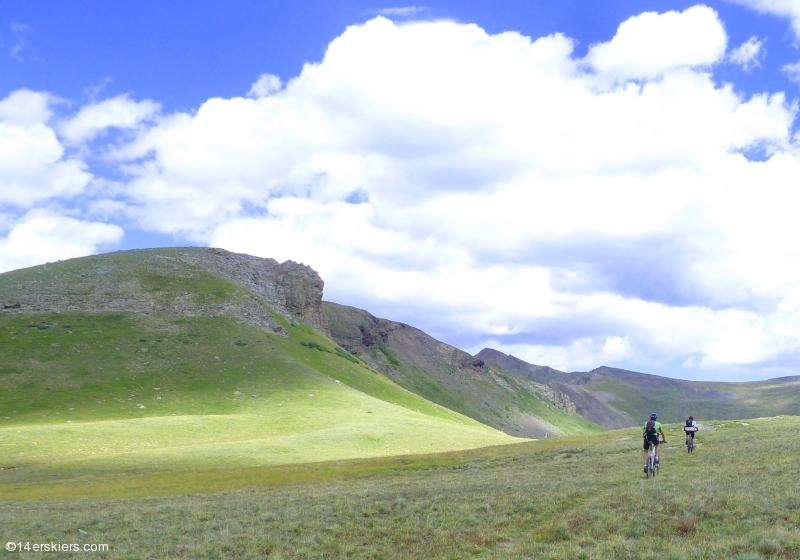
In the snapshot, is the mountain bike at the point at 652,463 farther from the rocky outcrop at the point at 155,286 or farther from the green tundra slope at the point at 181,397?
the rocky outcrop at the point at 155,286

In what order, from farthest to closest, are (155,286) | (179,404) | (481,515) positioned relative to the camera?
(155,286)
(179,404)
(481,515)

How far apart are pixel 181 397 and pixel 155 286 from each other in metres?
49.9

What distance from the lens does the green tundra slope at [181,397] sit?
60.1 m

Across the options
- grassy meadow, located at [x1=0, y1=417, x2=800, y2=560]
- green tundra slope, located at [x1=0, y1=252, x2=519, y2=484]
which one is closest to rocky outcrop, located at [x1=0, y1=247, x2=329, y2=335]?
green tundra slope, located at [x1=0, y1=252, x2=519, y2=484]

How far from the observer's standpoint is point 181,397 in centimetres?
9356

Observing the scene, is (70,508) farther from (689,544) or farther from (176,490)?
(689,544)

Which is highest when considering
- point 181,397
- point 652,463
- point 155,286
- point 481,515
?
point 155,286

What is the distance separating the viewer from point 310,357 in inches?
5074

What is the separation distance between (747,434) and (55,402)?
7976 centimetres

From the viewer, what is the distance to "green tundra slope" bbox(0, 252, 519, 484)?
60062mm

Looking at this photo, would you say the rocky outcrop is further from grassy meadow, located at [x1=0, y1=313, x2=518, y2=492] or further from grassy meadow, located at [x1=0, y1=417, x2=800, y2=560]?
grassy meadow, located at [x1=0, y1=417, x2=800, y2=560]

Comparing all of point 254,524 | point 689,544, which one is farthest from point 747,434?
point 254,524

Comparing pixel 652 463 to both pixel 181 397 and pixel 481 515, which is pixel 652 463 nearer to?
pixel 481 515

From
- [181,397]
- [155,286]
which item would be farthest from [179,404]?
[155,286]
